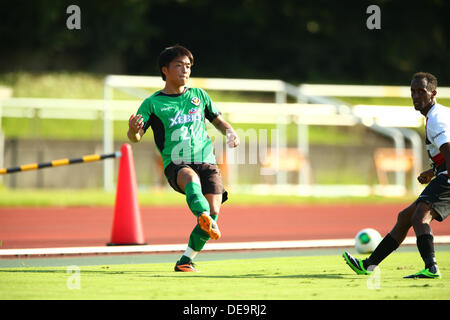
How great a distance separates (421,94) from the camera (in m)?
7.14

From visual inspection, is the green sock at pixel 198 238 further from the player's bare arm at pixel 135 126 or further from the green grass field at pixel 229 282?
the player's bare arm at pixel 135 126

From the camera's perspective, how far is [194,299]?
5820mm

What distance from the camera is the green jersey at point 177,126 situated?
7664mm

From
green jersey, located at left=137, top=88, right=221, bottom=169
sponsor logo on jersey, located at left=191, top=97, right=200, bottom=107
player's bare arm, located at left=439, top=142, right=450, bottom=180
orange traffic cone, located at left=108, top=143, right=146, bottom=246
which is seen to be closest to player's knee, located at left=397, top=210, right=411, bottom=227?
player's bare arm, located at left=439, top=142, right=450, bottom=180

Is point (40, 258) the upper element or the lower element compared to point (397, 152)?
lower

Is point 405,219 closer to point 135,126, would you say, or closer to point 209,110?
point 209,110

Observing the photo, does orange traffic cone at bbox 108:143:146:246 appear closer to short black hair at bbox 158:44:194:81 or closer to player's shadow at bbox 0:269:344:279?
player's shadow at bbox 0:269:344:279

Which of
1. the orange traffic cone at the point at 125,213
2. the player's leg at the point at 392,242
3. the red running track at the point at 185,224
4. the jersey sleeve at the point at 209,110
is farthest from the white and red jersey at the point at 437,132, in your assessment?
the red running track at the point at 185,224

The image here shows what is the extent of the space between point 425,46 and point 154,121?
32.5 m

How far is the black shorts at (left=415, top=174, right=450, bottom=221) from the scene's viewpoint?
281 inches

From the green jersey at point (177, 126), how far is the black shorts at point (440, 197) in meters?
1.98

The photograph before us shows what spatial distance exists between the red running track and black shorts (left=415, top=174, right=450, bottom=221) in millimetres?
5156
